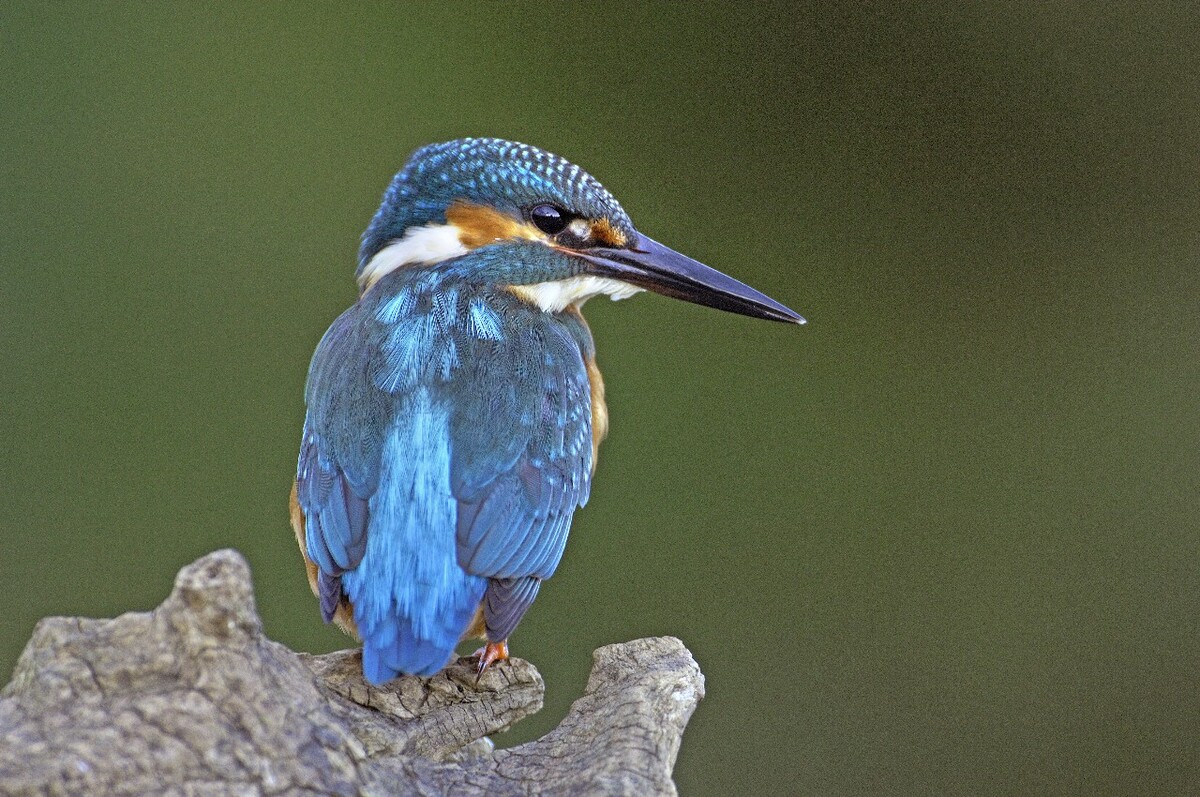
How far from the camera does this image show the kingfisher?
1.78 metres

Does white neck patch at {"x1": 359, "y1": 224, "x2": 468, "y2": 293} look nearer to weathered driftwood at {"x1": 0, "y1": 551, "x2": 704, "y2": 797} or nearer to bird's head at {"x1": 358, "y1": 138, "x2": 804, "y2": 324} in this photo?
bird's head at {"x1": 358, "y1": 138, "x2": 804, "y2": 324}

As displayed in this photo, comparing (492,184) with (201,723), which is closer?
(201,723)

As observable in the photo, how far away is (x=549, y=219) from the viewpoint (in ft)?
7.29

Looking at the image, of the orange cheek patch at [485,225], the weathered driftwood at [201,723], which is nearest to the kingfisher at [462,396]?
the orange cheek patch at [485,225]

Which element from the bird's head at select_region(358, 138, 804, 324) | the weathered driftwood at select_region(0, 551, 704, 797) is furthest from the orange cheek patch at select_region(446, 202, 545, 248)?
the weathered driftwood at select_region(0, 551, 704, 797)

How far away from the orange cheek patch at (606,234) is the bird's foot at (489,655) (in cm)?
75

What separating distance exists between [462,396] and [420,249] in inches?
16.8

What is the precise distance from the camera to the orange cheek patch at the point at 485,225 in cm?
221

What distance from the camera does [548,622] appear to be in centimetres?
337

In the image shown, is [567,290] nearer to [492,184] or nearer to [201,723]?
[492,184]

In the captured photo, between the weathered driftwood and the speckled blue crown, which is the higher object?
the speckled blue crown

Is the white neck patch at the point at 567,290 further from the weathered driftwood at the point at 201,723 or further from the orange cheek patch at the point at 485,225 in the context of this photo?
the weathered driftwood at the point at 201,723

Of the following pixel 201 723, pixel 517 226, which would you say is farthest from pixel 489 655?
pixel 517 226

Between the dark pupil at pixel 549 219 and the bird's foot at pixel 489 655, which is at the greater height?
the dark pupil at pixel 549 219
